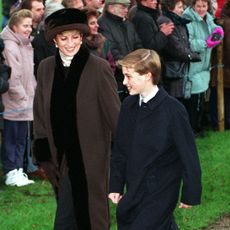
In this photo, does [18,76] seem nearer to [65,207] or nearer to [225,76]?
[65,207]

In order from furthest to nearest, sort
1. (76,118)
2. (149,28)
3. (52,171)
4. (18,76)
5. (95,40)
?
(149,28), (95,40), (18,76), (52,171), (76,118)

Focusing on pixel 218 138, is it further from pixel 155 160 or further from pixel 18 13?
pixel 155 160

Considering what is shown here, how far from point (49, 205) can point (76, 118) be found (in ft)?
7.53

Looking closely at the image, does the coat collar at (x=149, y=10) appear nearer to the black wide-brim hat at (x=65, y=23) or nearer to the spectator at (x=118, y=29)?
the spectator at (x=118, y=29)

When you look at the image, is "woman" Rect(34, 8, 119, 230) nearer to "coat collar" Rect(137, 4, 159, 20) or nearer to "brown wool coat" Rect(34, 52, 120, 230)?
"brown wool coat" Rect(34, 52, 120, 230)

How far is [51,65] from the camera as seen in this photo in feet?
22.0

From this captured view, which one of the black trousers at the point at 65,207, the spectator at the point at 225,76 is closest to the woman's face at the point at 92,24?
the black trousers at the point at 65,207

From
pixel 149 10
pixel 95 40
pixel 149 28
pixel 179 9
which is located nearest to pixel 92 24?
pixel 95 40

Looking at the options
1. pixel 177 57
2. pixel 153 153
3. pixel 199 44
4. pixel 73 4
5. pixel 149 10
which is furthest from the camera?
pixel 199 44

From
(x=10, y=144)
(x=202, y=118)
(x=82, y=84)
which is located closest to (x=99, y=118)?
(x=82, y=84)

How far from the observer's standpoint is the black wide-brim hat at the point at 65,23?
657cm

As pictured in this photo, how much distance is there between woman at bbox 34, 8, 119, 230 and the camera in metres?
Result: 6.55

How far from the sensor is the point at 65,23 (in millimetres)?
6586

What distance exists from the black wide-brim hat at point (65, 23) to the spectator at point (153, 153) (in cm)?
98
